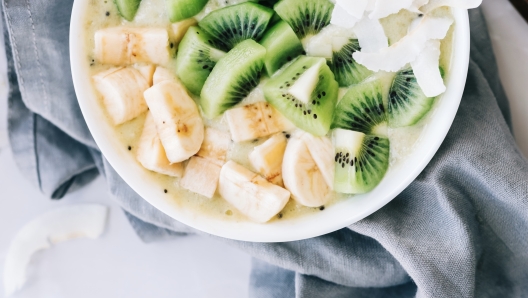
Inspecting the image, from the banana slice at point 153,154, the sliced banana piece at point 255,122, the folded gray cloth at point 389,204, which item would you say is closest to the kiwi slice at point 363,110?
the sliced banana piece at point 255,122

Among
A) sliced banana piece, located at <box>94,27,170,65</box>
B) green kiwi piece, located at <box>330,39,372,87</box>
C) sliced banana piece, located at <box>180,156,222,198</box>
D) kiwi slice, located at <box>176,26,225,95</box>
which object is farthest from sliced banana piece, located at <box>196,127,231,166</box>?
green kiwi piece, located at <box>330,39,372,87</box>

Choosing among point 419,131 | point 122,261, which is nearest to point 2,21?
point 122,261

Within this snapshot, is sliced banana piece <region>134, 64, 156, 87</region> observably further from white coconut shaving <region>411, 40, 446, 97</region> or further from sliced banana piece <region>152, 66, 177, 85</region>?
white coconut shaving <region>411, 40, 446, 97</region>

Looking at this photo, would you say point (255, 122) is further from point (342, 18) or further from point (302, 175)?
point (342, 18)

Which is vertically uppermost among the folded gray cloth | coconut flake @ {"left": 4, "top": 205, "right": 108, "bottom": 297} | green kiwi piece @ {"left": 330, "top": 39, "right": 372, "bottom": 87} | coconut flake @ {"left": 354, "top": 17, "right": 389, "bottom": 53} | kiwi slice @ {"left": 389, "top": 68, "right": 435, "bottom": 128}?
coconut flake @ {"left": 354, "top": 17, "right": 389, "bottom": 53}

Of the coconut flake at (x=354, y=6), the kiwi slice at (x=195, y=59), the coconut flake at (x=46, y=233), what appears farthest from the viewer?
the coconut flake at (x=46, y=233)

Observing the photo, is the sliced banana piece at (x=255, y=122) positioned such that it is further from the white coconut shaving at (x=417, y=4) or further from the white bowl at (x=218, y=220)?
the white coconut shaving at (x=417, y=4)
